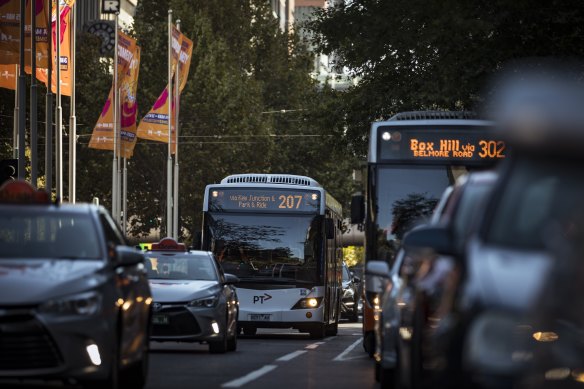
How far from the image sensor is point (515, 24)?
32.6m

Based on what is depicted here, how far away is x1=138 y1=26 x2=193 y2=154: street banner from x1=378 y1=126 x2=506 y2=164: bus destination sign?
3769cm

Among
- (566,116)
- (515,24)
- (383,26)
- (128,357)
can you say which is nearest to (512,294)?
(566,116)

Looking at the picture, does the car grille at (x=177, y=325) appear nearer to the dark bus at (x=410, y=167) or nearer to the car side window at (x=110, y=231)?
the dark bus at (x=410, y=167)

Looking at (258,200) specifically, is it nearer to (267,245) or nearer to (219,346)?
(267,245)

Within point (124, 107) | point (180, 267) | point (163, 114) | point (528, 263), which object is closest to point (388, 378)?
point (528, 263)

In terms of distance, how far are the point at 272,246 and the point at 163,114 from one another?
1141 inches

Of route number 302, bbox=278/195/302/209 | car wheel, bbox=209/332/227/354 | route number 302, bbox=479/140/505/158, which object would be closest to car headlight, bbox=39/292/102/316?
car wheel, bbox=209/332/227/354

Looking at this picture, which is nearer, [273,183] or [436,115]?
[436,115]

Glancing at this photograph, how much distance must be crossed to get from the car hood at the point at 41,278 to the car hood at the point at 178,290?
1071cm

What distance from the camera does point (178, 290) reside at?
2383 centimetres

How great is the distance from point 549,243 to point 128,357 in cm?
777

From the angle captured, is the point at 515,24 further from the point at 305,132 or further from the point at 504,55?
the point at 305,132

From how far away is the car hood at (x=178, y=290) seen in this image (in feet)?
77.5

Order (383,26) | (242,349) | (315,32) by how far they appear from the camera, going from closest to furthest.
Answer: (242,349) → (383,26) → (315,32)
